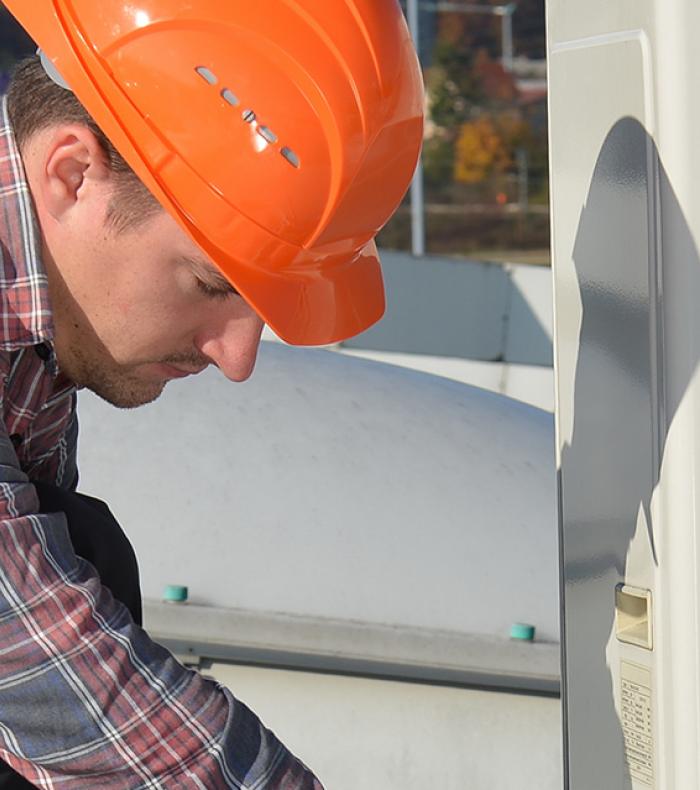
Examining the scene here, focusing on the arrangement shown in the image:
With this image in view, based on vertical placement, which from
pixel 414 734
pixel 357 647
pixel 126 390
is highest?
pixel 126 390

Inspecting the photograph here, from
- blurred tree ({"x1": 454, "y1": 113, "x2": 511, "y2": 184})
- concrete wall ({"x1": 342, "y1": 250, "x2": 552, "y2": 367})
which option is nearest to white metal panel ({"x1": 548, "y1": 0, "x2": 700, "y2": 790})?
concrete wall ({"x1": 342, "y1": 250, "x2": 552, "y2": 367})

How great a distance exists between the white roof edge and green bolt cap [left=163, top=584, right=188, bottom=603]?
0.02m

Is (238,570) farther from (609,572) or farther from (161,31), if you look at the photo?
(161,31)

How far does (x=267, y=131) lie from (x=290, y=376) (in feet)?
5.07

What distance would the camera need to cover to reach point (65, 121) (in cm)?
131

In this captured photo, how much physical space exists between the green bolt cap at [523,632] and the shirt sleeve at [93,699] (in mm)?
983

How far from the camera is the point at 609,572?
1.34 m

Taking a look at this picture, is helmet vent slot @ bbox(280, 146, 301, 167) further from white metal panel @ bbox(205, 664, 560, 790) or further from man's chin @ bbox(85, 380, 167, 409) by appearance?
white metal panel @ bbox(205, 664, 560, 790)

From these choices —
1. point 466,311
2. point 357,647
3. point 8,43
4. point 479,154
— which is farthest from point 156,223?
point 8,43

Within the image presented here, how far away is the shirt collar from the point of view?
1.31 metres

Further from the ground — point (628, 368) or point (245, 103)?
point (245, 103)

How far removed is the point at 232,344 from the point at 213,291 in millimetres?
59

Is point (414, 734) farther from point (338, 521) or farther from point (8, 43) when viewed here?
point (8, 43)

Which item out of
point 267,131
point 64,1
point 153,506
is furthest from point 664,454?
point 153,506
